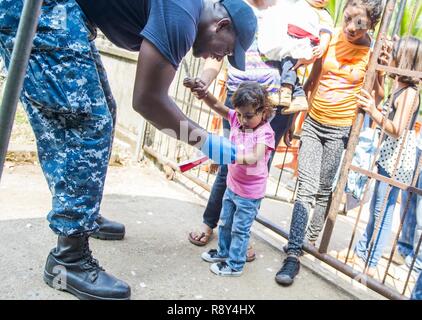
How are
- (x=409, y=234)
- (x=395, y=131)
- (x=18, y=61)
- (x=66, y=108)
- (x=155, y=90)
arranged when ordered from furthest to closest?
1. (x=409, y=234)
2. (x=395, y=131)
3. (x=66, y=108)
4. (x=155, y=90)
5. (x=18, y=61)

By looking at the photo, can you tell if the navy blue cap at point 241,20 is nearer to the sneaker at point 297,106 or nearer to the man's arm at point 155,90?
the man's arm at point 155,90

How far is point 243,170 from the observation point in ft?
7.73

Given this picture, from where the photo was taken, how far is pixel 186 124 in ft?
6.10

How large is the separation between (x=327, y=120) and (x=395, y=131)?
0.45 meters

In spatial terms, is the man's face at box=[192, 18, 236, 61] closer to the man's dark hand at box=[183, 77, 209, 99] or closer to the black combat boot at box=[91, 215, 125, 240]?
the man's dark hand at box=[183, 77, 209, 99]

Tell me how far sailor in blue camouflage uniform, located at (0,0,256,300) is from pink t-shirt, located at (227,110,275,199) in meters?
0.36

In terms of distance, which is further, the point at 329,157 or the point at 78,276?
the point at 329,157

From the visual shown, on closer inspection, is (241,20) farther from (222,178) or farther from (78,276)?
(78,276)

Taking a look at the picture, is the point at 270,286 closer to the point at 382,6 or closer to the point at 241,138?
the point at 241,138

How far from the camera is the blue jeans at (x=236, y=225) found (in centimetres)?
237

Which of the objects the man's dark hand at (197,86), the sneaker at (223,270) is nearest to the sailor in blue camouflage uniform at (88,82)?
the man's dark hand at (197,86)

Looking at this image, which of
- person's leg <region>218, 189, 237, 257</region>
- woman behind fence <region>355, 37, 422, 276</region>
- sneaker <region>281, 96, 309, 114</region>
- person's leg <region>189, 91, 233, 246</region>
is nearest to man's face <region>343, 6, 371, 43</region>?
woman behind fence <region>355, 37, 422, 276</region>

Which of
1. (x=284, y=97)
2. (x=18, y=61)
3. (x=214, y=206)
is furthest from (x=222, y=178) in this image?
(x=18, y=61)

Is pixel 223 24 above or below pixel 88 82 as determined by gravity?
above
